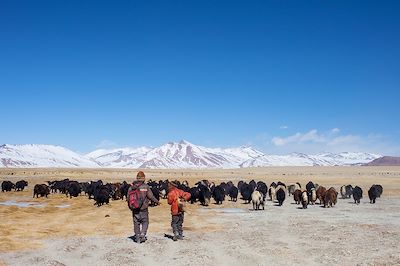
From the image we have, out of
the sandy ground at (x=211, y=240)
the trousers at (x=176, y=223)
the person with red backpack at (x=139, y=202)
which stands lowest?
the sandy ground at (x=211, y=240)

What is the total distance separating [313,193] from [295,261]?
2008 cm

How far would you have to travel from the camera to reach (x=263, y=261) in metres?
12.2

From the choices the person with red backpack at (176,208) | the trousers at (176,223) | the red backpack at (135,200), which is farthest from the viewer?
the trousers at (176,223)

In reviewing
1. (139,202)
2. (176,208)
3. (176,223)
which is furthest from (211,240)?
(139,202)

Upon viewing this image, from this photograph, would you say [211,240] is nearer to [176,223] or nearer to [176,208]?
[176,223]

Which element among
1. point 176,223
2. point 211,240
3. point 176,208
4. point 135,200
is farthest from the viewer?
point 211,240

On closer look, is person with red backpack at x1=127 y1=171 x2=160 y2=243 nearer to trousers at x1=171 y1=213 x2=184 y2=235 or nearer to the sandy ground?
the sandy ground

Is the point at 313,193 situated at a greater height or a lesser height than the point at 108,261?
greater

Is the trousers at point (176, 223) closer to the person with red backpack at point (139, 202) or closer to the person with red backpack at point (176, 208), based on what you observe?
the person with red backpack at point (176, 208)

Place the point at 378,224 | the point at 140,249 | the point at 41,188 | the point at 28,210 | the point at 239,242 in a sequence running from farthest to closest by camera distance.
Answer: 1. the point at 41,188
2. the point at 28,210
3. the point at 378,224
4. the point at 239,242
5. the point at 140,249

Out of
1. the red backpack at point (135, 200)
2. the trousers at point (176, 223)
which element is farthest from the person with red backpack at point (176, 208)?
the red backpack at point (135, 200)

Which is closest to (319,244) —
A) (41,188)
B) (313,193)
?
(313,193)

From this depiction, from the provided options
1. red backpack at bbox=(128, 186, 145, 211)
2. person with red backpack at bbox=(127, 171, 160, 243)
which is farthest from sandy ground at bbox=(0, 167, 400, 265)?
red backpack at bbox=(128, 186, 145, 211)

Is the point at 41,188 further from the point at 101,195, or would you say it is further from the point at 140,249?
the point at 140,249
